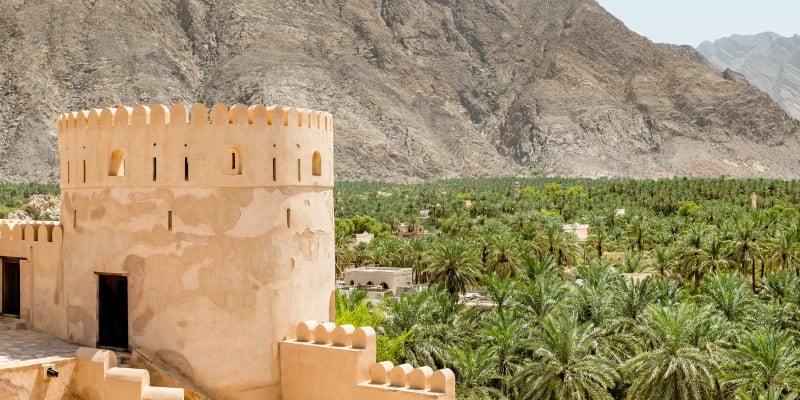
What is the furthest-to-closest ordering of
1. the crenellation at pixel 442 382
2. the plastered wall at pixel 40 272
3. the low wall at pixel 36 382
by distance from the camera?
the plastered wall at pixel 40 272
the crenellation at pixel 442 382
the low wall at pixel 36 382

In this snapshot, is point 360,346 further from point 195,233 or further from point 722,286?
point 722,286

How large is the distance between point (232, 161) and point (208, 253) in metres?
1.14

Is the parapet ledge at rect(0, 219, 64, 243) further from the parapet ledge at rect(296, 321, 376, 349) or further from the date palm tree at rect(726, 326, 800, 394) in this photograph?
the date palm tree at rect(726, 326, 800, 394)

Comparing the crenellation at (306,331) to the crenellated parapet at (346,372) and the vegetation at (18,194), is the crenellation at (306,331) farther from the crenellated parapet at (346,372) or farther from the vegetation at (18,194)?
the vegetation at (18,194)

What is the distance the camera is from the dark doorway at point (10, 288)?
11969mm

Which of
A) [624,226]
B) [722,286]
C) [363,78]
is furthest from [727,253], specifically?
[363,78]

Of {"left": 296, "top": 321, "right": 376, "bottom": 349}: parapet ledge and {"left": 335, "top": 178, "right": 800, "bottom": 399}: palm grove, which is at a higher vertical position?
{"left": 296, "top": 321, "right": 376, "bottom": 349}: parapet ledge

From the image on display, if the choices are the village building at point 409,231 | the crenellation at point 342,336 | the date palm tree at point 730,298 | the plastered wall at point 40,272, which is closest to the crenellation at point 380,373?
the crenellation at point 342,336

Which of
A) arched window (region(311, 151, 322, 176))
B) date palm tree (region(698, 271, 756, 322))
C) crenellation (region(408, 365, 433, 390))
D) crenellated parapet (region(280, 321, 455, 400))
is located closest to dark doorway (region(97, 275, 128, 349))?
crenellated parapet (region(280, 321, 455, 400))

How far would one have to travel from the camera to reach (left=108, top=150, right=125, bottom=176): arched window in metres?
10.4

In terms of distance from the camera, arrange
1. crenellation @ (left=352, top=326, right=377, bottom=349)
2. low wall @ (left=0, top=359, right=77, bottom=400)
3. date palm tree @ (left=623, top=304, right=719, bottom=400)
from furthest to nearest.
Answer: date palm tree @ (left=623, top=304, right=719, bottom=400), crenellation @ (left=352, top=326, right=377, bottom=349), low wall @ (left=0, top=359, right=77, bottom=400)

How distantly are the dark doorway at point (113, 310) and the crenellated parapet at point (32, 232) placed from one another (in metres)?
1.02

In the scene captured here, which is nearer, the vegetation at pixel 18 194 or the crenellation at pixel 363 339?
the crenellation at pixel 363 339

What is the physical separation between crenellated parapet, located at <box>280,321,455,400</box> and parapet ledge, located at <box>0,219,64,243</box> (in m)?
3.30
